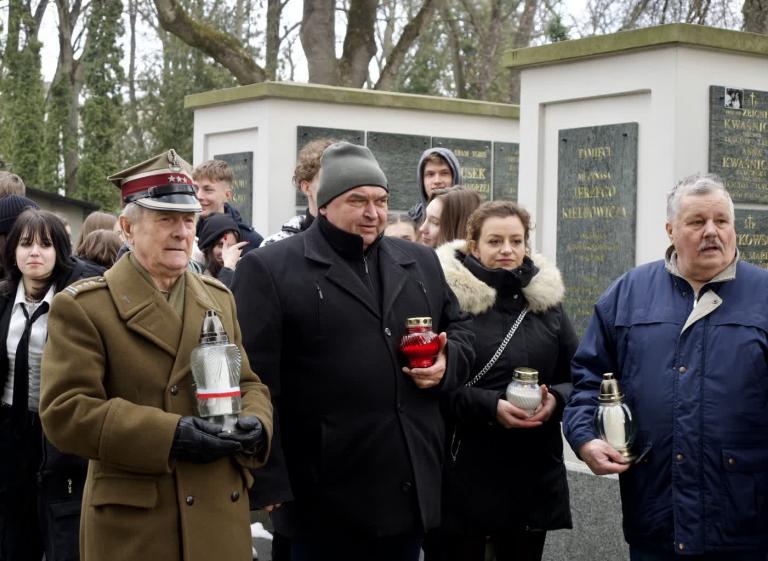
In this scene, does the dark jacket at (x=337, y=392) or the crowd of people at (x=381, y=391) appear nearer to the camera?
the crowd of people at (x=381, y=391)

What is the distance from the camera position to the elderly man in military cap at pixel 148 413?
351 centimetres

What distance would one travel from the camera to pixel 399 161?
41.7ft

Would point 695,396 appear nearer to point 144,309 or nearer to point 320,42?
point 144,309

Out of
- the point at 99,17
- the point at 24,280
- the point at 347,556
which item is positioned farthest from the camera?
the point at 99,17

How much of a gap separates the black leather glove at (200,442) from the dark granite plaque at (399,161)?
8827 mm

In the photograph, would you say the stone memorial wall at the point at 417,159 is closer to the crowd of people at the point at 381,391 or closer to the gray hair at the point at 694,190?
the crowd of people at the point at 381,391

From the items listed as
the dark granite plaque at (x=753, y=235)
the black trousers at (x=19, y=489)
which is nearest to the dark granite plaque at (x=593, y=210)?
the dark granite plaque at (x=753, y=235)

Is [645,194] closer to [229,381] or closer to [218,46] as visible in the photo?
[229,381]

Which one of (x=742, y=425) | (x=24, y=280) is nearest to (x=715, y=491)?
(x=742, y=425)

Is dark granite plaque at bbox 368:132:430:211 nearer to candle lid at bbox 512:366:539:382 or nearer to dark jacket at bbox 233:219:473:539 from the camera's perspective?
candle lid at bbox 512:366:539:382

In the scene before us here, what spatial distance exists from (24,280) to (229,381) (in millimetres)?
2281

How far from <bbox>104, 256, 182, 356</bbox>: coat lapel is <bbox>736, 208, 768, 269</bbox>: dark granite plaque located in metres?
5.11

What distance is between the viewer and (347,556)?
4250mm

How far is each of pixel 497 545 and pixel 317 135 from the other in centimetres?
789
